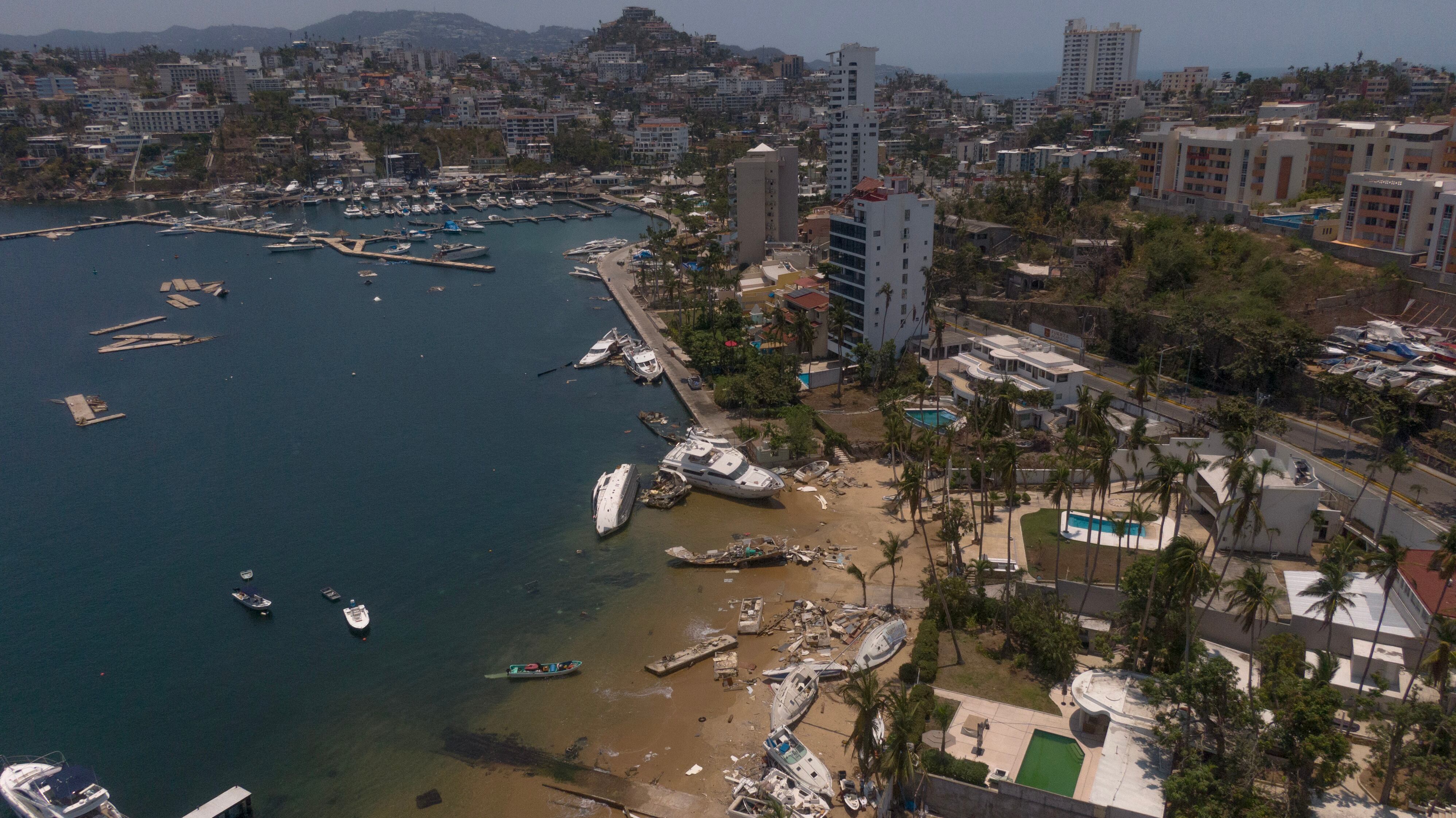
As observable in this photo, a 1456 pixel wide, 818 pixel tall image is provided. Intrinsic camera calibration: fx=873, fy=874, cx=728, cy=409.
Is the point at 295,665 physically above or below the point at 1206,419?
below

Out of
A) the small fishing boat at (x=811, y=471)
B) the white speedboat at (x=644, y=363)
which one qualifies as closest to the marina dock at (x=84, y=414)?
the white speedboat at (x=644, y=363)

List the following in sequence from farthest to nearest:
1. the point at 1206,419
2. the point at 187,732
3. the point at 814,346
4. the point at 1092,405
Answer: the point at 814,346 < the point at 1206,419 < the point at 1092,405 < the point at 187,732

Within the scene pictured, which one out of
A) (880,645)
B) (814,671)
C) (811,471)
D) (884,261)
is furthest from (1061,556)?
(884,261)

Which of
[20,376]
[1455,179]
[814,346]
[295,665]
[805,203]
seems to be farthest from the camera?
[805,203]

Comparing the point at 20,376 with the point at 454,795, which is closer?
the point at 454,795

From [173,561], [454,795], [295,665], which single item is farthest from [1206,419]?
[173,561]

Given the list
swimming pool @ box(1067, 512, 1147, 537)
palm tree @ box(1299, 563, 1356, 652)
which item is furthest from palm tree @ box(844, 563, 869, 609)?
palm tree @ box(1299, 563, 1356, 652)

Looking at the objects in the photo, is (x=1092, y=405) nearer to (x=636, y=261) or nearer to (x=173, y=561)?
(x=173, y=561)

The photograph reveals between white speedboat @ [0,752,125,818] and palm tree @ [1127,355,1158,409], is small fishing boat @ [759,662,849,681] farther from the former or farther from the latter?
palm tree @ [1127,355,1158,409]
